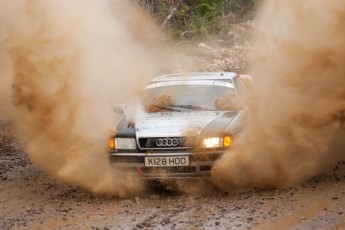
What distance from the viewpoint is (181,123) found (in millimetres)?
7793

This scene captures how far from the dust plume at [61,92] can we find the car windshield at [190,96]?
0.89m

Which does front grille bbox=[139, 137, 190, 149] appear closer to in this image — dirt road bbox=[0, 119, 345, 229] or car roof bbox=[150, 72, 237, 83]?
dirt road bbox=[0, 119, 345, 229]

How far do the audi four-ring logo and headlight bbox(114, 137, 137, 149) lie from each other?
0.33m

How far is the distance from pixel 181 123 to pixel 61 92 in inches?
102

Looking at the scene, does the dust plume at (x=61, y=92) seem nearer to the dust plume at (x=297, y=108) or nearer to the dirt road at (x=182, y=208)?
the dirt road at (x=182, y=208)

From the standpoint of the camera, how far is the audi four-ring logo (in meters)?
7.53

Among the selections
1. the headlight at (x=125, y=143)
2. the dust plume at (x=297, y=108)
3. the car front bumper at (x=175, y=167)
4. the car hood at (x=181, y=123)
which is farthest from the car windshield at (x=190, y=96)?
the car front bumper at (x=175, y=167)

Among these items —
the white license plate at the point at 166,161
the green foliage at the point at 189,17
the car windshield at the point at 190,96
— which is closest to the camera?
the white license plate at the point at 166,161

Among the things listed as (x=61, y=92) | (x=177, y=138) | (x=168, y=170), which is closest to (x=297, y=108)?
(x=177, y=138)

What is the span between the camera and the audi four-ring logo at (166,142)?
24.7ft

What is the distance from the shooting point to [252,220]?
6.30m

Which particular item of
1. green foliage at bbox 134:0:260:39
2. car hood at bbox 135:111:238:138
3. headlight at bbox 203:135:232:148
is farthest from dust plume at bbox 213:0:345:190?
green foliage at bbox 134:0:260:39

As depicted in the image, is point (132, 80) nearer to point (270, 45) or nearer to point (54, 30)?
point (54, 30)

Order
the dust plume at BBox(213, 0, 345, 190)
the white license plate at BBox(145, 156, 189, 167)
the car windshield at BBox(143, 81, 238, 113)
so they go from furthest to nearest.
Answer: the car windshield at BBox(143, 81, 238, 113)
the dust plume at BBox(213, 0, 345, 190)
the white license plate at BBox(145, 156, 189, 167)
